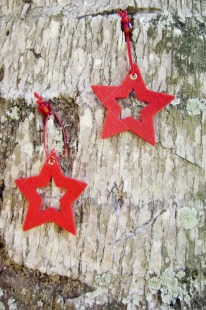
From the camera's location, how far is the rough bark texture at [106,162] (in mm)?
1115

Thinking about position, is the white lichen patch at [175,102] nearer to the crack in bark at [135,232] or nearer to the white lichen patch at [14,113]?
the crack in bark at [135,232]

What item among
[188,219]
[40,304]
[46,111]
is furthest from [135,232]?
[46,111]

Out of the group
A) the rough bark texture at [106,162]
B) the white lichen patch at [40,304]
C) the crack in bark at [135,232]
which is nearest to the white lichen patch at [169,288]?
the rough bark texture at [106,162]

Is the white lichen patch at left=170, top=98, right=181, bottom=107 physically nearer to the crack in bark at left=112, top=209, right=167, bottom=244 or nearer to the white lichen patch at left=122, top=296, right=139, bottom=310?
the crack in bark at left=112, top=209, right=167, bottom=244

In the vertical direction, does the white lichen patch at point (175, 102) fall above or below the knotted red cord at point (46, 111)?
above

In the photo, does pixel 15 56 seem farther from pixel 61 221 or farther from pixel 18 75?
pixel 61 221

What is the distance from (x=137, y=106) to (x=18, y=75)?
0.39 m

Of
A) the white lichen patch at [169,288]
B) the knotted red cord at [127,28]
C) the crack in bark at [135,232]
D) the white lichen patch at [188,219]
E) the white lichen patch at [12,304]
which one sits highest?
the knotted red cord at [127,28]

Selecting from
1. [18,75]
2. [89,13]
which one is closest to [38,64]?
[18,75]

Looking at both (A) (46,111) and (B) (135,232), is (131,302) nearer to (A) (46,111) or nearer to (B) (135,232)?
(B) (135,232)

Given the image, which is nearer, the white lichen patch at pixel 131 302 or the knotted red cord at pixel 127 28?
the white lichen patch at pixel 131 302

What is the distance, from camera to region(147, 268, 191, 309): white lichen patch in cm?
110

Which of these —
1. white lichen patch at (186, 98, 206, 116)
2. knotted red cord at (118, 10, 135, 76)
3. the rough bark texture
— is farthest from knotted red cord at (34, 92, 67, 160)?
white lichen patch at (186, 98, 206, 116)

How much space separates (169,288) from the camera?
110 cm
